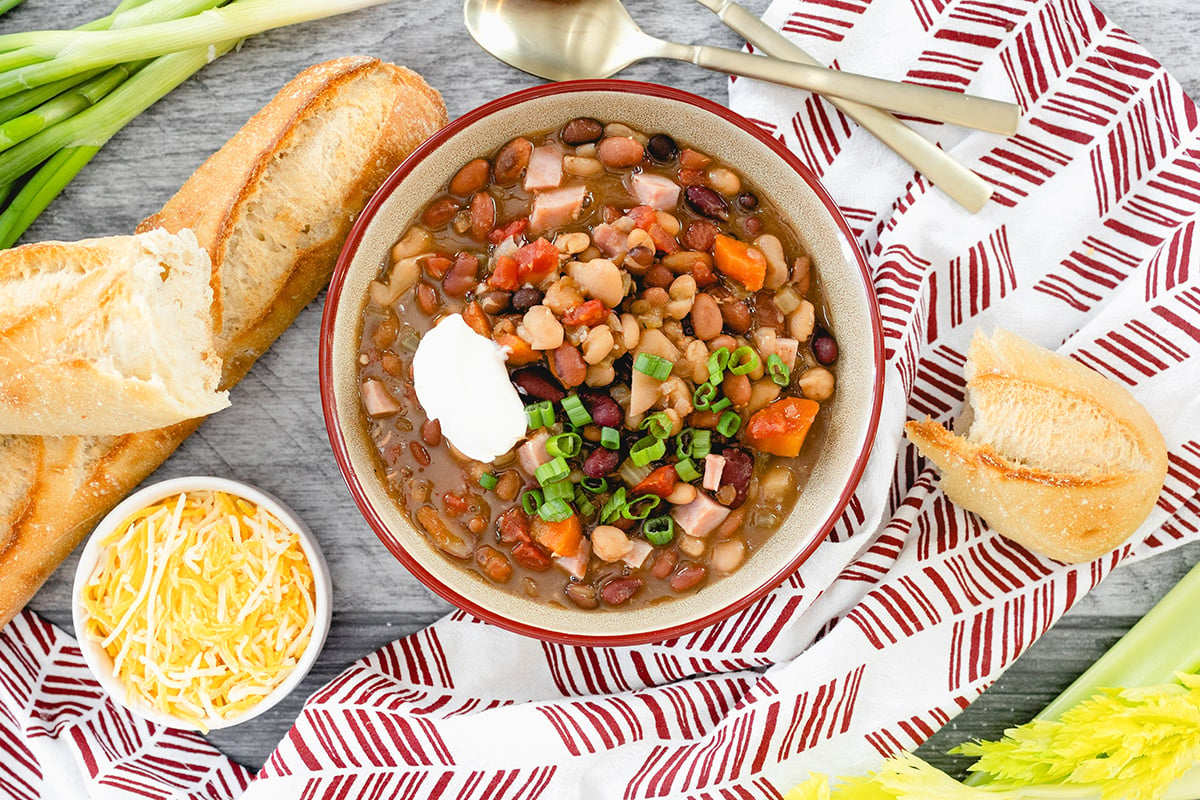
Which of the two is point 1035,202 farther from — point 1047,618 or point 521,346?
point 521,346

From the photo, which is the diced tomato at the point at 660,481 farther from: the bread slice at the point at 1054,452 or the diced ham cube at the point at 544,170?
the diced ham cube at the point at 544,170

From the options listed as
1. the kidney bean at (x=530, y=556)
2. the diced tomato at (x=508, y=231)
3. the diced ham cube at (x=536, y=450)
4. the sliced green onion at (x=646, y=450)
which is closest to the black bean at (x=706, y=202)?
the diced tomato at (x=508, y=231)

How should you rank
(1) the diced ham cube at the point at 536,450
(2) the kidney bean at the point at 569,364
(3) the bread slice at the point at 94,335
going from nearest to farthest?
(3) the bread slice at the point at 94,335 < (2) the kidney bean at the point at 569,364 < (1) the diced ham cube at the point at 536,450

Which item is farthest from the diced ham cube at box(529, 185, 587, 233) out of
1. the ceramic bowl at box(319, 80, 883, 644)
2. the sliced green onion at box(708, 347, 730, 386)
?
the sliced green onion at box(708, 347, 730, 386)

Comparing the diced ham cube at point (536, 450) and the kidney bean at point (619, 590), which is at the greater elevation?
the diced ham cube at point (536, 450)

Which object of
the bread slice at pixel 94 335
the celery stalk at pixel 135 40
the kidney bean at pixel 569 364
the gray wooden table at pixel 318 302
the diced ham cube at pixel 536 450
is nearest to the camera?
the bread slice at pixel 94 335

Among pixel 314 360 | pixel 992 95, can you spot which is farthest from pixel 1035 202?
pixel 314 360

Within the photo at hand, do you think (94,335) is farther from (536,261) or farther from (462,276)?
(536,261)

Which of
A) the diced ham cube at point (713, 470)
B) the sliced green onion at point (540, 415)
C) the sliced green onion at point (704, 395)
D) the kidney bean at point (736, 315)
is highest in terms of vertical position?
the kidney bean at point (736, 315)

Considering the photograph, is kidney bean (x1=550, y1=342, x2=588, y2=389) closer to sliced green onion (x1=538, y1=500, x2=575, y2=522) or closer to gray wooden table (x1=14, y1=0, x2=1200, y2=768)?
sliced green onion (x1=538, y1=500, x2=575, y2=522)
